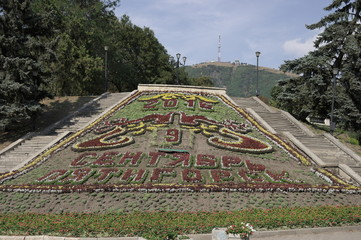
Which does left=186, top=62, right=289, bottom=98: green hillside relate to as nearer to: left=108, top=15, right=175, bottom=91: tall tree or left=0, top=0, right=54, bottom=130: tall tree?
left=108, top=15, right=175, bottom=91: tall tree

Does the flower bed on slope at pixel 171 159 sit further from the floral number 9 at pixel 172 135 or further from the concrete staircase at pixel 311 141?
the concrete staircase at pixel 311 141

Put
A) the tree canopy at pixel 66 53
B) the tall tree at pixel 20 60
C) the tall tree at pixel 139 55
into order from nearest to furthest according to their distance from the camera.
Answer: the tall tree at pixel 20 60 → the tree canopy at pixel 66 53 → the tall tree at pixel 139 55

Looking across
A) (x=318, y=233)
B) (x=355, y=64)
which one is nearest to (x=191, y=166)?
(x=318, y=233)

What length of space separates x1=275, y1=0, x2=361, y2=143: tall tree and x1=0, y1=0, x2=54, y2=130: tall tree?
1925 cm

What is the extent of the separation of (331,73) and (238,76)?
11398cm

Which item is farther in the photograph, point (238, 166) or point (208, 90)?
point (208, 90)

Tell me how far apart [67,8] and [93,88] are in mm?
9325

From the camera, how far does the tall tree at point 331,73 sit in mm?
22516

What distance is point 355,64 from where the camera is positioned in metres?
22.7

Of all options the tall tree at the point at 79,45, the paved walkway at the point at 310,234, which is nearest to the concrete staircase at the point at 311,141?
the paved walkway at the point at 310,234

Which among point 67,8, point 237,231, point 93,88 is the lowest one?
point 237,231


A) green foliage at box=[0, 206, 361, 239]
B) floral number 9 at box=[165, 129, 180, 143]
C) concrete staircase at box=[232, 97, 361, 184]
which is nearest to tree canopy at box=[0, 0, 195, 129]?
floral number 9 at box=[165, 129, 180, 143]

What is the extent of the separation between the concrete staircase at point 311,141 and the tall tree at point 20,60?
15720 millimetres

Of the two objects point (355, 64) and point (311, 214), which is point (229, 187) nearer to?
point (311, 214)
